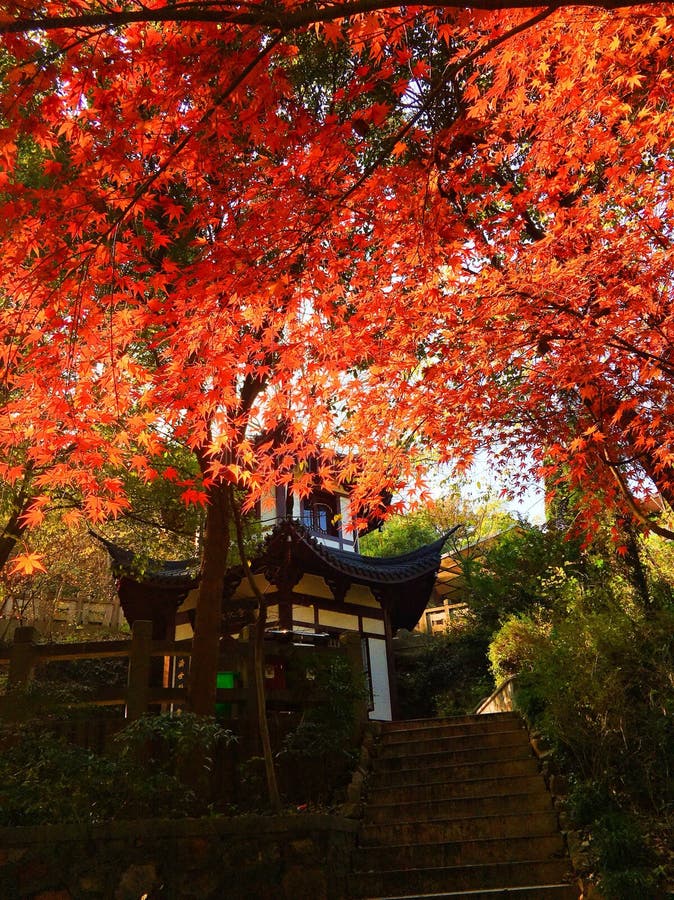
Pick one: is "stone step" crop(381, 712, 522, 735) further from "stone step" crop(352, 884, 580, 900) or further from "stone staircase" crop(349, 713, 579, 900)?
"stone step" crop(352, 884, 580, 900)

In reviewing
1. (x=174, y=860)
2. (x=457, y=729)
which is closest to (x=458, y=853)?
(x=174, y=860)

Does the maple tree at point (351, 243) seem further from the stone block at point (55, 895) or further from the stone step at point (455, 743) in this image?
the stone step at point (455, 743)

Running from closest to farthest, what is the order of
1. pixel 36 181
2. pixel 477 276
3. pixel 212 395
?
pixel 212 395
pixel 477 276
pixel 36 181

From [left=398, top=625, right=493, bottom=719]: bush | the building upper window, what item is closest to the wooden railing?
the building upper window

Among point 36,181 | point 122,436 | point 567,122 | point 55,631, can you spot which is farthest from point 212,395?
point 55,631

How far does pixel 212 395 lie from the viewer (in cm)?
592

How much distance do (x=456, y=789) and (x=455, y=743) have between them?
4.60ft

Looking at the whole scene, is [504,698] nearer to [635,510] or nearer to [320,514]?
[635,510]

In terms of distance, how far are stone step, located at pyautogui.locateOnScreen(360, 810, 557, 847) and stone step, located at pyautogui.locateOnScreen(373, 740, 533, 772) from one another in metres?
1.63

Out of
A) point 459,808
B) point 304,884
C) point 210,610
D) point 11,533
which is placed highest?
point 11,533

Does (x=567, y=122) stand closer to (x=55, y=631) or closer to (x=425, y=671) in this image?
(x=425, y=671)

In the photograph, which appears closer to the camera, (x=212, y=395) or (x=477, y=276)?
(x=212, y=395)

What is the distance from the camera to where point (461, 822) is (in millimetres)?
7434

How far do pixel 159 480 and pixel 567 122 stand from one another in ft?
25.8
